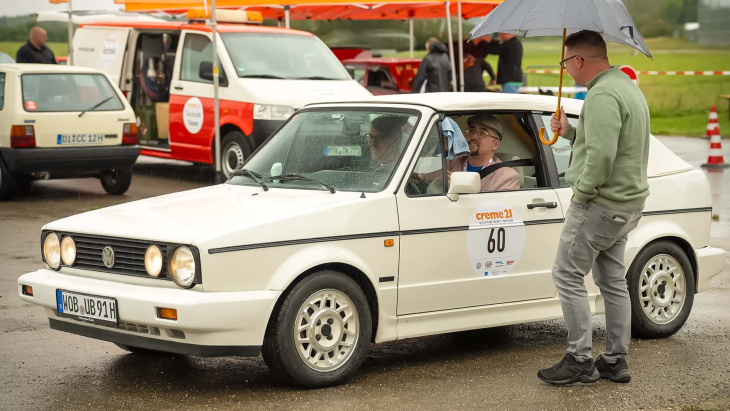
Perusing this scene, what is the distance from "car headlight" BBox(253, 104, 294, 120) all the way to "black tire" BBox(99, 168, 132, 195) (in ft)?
5.82

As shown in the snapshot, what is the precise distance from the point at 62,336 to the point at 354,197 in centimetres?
225

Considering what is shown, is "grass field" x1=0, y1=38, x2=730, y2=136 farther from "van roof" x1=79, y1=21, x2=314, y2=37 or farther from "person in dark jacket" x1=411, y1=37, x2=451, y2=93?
"van roof" x1=79, y1=21, x2=314, y2=37

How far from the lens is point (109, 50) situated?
16.9 meters

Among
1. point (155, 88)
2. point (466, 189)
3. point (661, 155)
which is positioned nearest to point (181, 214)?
point (466, 189)

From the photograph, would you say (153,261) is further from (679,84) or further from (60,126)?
(679,84)

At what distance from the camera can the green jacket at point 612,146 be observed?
18.6 feet

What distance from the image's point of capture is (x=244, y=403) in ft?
18.2

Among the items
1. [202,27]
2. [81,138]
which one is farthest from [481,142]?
[202,27]

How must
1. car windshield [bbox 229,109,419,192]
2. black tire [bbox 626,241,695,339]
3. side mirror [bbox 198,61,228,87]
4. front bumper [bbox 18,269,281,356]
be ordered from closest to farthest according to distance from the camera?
front bumper [bbox 18,269,281,356]
car windshield [bbox 229,109,419,192]
black tire [bbox 626,241,695,339]
side mirror [bbox 198,61,228,87]

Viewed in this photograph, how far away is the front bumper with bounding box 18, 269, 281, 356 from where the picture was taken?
5.36 meters

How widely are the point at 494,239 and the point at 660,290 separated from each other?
54.2 inches

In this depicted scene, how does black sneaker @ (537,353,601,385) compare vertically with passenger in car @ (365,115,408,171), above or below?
below

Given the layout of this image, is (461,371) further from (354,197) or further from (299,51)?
(299,51)

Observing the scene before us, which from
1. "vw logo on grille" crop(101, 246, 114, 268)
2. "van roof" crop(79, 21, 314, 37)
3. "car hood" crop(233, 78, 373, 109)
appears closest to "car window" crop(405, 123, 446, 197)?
"vw logo on grille" crop(101, 246, 114, 268)
